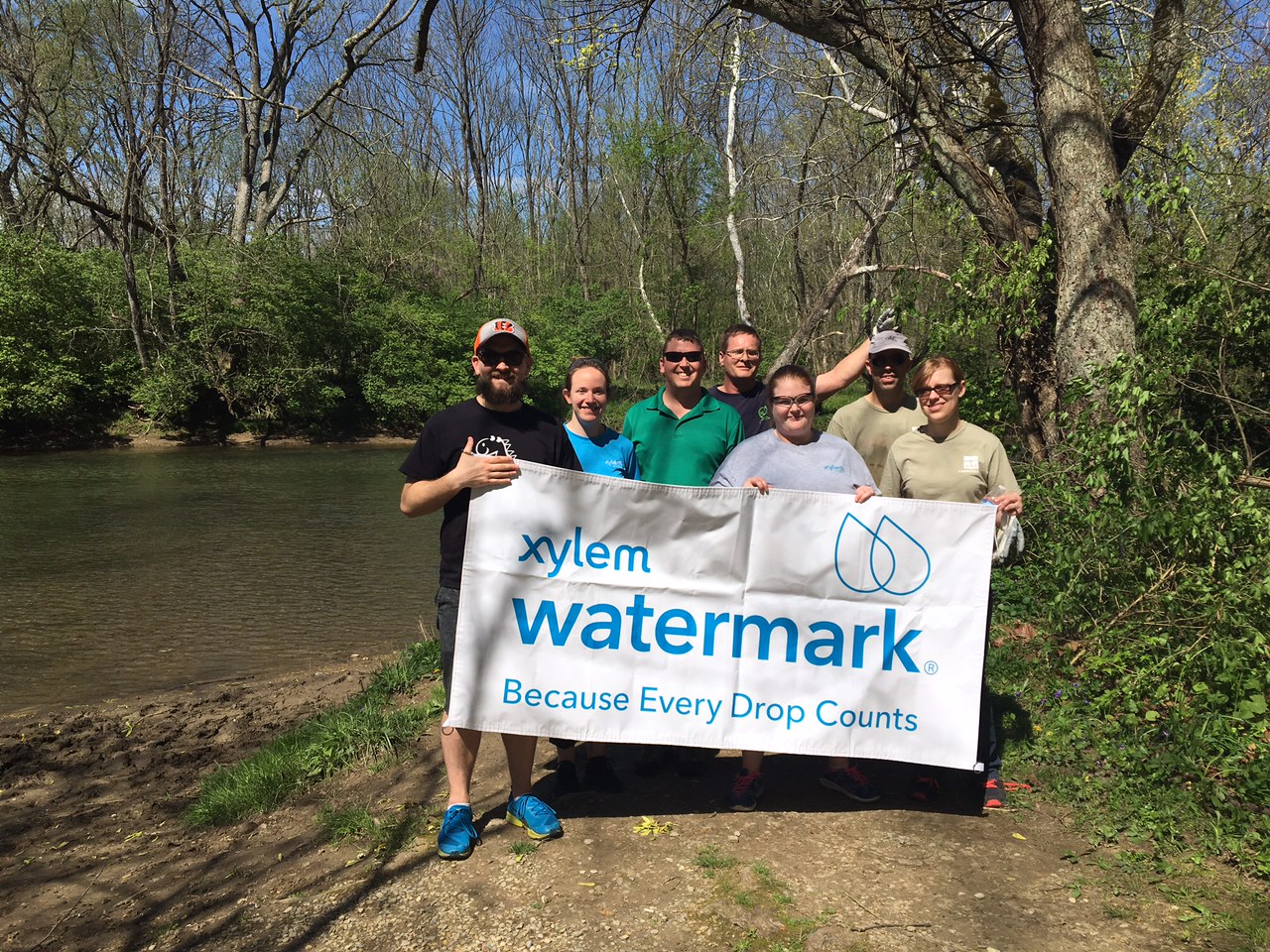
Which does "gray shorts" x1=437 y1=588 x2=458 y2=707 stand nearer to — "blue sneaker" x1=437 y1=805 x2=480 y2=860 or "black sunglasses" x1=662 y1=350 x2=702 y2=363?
"blue sneaker" x1=437 y1=805 x2=480 y2=860

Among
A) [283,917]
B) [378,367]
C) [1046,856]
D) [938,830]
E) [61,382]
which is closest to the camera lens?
[283,917]

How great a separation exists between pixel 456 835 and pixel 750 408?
263 centimetres

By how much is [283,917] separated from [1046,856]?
3.20m

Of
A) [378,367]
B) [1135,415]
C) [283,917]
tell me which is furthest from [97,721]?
[378,367]

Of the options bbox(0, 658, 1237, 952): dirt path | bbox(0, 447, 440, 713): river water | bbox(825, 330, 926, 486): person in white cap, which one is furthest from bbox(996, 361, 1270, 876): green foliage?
bbox(0, 447, 440, 713): river water

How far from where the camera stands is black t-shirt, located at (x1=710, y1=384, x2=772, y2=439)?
470cm

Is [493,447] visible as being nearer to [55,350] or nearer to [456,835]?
[456,835]

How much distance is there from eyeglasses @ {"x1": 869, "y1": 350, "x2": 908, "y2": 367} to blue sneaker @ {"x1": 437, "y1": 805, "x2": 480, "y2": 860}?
3.05m

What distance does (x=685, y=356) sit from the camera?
4.34 m

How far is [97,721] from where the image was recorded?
6.53 meters

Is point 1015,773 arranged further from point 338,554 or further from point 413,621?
point 338,554

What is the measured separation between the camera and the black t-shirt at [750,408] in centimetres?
470

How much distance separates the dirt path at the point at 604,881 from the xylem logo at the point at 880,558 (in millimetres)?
1109

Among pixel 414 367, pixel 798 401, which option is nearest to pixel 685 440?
pixel 798 401
